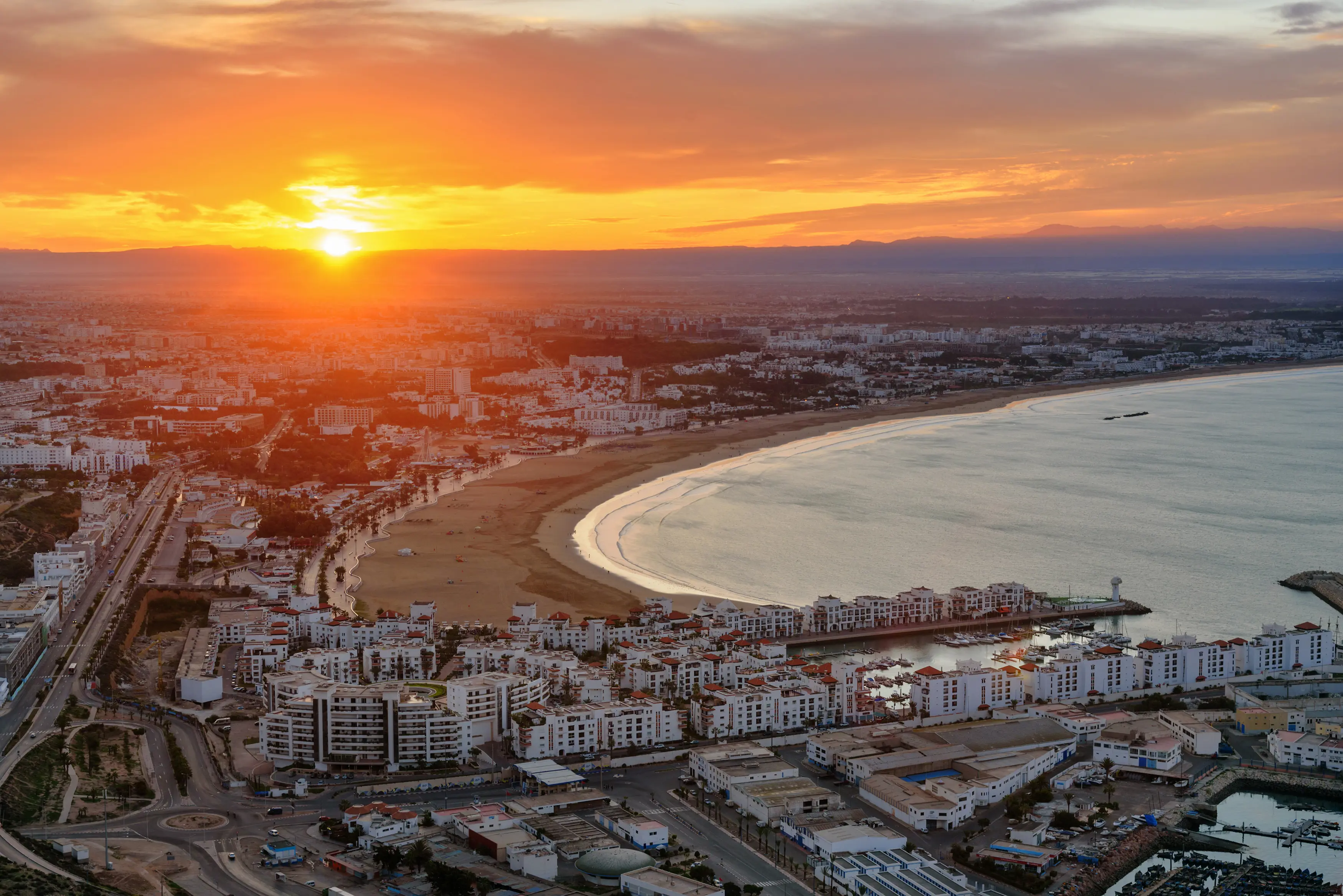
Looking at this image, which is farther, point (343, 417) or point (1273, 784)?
point (343, 417)

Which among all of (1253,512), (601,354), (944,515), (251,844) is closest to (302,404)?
(601,354)

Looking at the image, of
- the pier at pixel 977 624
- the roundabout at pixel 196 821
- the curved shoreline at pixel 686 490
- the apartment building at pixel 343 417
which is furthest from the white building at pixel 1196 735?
the apartment building at pixel 343 417

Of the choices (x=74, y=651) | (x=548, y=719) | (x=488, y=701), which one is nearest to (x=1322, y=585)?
(x=548, y=719)

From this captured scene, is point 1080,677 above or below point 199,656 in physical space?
below

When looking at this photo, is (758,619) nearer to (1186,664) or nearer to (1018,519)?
(1186,664)

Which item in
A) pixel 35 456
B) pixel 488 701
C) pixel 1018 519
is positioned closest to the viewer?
pixel 488 701

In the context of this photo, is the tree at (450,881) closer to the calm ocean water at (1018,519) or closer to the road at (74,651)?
the road at (74,651)

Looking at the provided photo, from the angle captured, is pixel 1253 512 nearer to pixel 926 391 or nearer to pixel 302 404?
pixel 926 391

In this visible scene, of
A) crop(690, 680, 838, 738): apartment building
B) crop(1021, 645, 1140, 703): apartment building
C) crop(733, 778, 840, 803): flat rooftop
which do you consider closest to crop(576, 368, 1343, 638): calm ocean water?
crop(1021, 645, 1140, 703): apartment building
